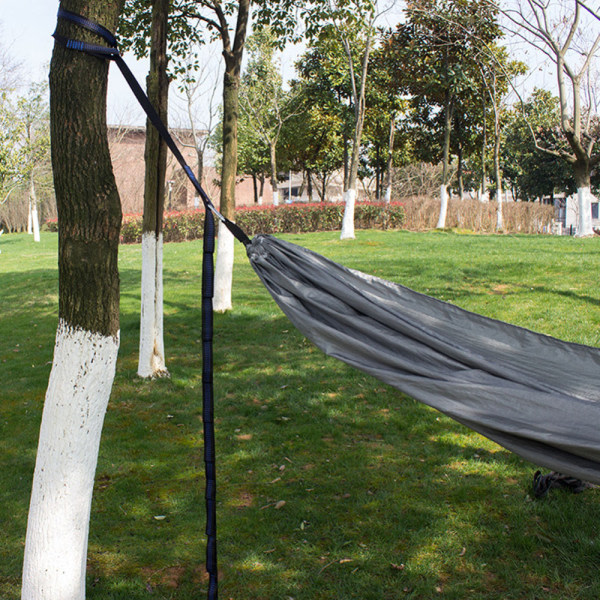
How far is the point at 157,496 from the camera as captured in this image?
3271 millimetres

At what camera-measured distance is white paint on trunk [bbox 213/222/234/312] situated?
661 centimetres

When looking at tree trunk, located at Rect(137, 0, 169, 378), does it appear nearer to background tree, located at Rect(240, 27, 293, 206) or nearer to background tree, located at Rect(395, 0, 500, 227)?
background tree, located at Rect(395, 0, 500, 227)

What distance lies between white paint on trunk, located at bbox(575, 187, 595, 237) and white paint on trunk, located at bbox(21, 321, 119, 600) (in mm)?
13511

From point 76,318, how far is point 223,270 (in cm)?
478

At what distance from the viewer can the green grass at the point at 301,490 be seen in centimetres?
255

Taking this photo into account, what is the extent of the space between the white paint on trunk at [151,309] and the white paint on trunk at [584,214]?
11.4m

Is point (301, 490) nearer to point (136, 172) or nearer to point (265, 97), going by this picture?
point (265, 97)

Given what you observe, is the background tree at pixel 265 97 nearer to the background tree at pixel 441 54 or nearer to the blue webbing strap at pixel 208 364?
the background tree at pixel 441 54

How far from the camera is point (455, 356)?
7.51ft

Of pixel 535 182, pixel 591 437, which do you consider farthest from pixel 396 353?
pixel 535 182

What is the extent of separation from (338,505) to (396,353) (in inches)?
46.7

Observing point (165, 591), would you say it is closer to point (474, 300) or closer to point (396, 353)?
point (396, 353)

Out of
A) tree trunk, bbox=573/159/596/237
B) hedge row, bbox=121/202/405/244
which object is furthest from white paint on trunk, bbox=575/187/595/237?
hedge row, bbox=121/202/405/244

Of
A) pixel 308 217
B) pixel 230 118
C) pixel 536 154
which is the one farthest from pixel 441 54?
pixel 230 118
